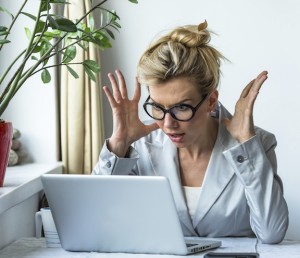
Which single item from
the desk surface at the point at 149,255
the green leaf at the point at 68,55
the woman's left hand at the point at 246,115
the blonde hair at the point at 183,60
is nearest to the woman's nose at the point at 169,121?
the blonde hair at the point at 183,60

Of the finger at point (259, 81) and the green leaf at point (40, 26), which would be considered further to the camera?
the green leaf at point (40, 26)

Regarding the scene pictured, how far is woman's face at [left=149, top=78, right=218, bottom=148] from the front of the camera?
257 cm

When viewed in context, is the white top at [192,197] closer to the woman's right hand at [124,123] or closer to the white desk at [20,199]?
the woman's right hand at [124,123]

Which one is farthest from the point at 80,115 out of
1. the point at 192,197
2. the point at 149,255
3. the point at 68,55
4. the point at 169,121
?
the point at 149,255

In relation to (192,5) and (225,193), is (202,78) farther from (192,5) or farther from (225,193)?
(192,5)

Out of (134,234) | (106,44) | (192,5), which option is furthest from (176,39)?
(192,5)

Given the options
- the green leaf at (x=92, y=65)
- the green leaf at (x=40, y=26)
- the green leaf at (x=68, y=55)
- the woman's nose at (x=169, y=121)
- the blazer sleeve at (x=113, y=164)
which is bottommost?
the blazer sleeve at (x=113, y=164)

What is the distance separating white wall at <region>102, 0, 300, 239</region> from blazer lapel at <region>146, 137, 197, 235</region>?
Answer: 1027 mm

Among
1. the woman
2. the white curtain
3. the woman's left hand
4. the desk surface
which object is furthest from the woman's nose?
the white curtain

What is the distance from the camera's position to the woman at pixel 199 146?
2.58 meters

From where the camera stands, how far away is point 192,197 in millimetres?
2738

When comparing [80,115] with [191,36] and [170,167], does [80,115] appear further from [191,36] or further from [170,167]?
[191,36]

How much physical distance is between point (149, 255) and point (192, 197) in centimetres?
43

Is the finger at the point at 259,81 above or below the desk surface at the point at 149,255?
above
